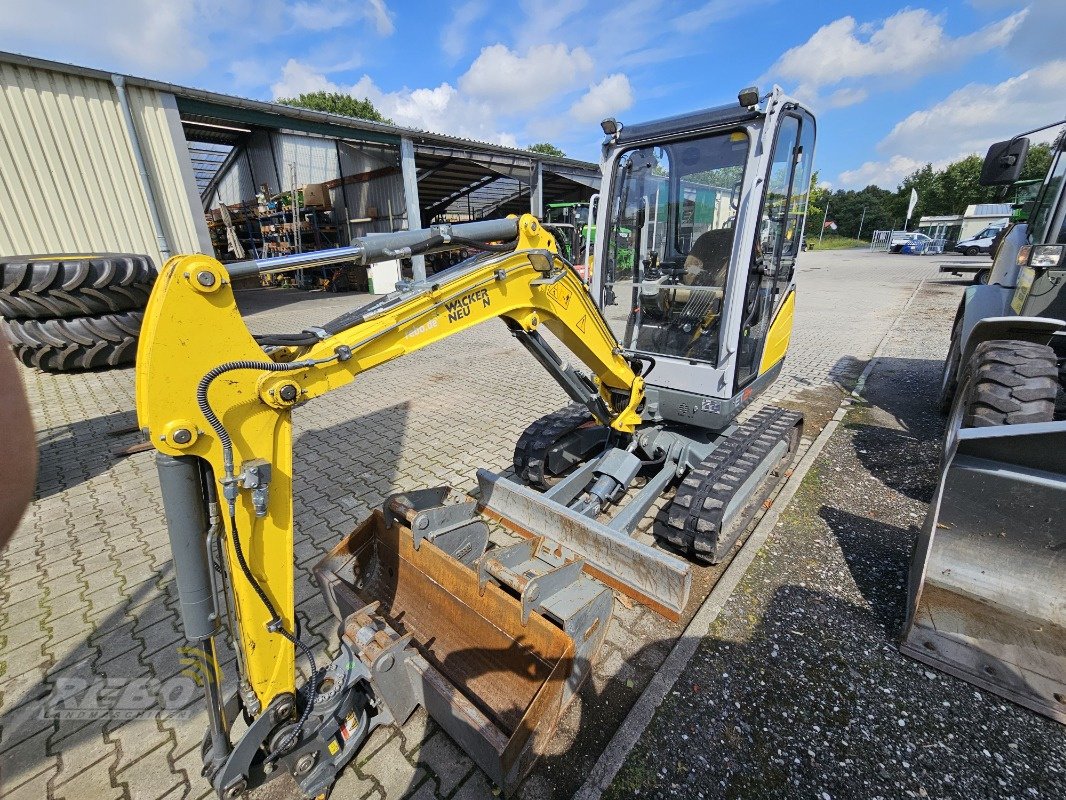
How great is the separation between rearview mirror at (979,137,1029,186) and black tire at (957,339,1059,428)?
1.68 m

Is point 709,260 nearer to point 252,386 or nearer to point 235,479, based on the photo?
point 252,386

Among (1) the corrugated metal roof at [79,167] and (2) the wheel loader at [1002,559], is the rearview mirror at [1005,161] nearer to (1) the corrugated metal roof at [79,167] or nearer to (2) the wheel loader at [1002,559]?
(2) the wheel loader at [1002,559]

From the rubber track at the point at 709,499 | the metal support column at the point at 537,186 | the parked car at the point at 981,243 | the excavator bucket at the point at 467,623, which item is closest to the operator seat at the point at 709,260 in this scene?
the rubber track at the point at 709,499

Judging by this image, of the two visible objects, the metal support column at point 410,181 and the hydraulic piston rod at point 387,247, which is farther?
the metal support column at point 410,181

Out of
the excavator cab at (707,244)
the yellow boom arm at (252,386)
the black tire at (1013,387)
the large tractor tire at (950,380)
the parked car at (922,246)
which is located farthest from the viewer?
the parked car at (922,246)

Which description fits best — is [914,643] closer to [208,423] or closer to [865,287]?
[208,423]

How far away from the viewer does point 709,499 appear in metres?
3.24

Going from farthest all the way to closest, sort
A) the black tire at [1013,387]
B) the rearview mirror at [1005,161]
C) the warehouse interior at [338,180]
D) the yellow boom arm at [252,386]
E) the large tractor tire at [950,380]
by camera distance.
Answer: the warehouse interior at [338,180] < the large tractor tire at [950,380] < the rearview mirror at [1005,161] < the black tire at [1013,387] < the yellow boom arm at [252,386]

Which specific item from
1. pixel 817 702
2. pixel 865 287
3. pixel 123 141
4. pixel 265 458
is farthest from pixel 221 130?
pixel 865 287

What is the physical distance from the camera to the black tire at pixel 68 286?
6277 millimetres

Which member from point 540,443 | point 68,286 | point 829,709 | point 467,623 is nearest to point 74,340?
point 68,286

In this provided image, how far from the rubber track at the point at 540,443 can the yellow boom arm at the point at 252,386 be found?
1839mm

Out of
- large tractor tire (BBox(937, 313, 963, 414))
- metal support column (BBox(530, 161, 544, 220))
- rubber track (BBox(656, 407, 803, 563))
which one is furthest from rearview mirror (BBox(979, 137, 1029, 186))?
metal support column (BBox(530, 161, 544, 220))

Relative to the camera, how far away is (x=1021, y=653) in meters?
2.55
